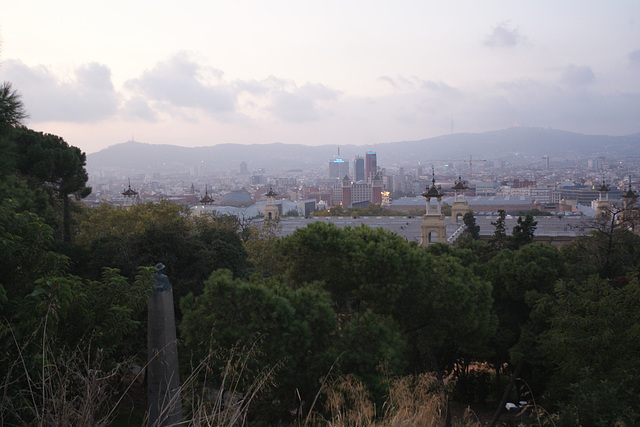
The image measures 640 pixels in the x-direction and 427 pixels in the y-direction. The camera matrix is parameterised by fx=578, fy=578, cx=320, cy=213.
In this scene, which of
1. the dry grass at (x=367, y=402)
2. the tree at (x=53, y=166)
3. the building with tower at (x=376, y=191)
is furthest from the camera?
the building with tower at (x=376, y=191)

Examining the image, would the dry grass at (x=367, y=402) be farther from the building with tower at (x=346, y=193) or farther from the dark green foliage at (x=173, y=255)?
the building with tower at (x=346, y=193)

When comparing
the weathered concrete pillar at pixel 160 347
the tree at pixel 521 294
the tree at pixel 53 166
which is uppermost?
the tree at pixel 53 166

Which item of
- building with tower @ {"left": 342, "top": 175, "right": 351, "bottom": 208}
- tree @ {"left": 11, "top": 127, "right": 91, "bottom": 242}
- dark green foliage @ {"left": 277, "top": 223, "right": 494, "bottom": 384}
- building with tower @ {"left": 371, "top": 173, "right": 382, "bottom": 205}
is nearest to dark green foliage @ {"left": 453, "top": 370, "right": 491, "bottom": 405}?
dark green foliage @ {"left": 277, "top": 223, "right": 494, "bottom": 384}

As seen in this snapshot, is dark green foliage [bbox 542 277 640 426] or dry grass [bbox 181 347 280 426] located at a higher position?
dry grass [bbox 181 347 280 426]

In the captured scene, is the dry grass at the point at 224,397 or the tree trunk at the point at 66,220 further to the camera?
the tree trunk at the point at 66,220

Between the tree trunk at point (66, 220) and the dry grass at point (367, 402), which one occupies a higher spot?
the tree trunk at point (66, 220)

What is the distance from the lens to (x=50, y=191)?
47.4 feet

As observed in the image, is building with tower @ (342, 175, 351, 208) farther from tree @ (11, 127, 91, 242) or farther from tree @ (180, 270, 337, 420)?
tree @ (180, 270, 337, 420)

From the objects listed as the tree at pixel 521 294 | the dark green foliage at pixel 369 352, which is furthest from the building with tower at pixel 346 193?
the dark green foliage at pixel 369 352

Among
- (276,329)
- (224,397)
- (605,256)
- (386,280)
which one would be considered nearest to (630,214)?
(605,256)

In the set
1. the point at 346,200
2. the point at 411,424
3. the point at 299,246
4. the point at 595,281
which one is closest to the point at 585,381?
the point at 595,281

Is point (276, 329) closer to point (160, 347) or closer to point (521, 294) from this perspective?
point (160, 347)

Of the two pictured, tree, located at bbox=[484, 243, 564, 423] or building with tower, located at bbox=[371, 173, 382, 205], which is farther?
building with tower, located at bbox=[371, 173, 382, 205]

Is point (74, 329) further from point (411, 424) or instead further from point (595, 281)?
point (595, 281)
